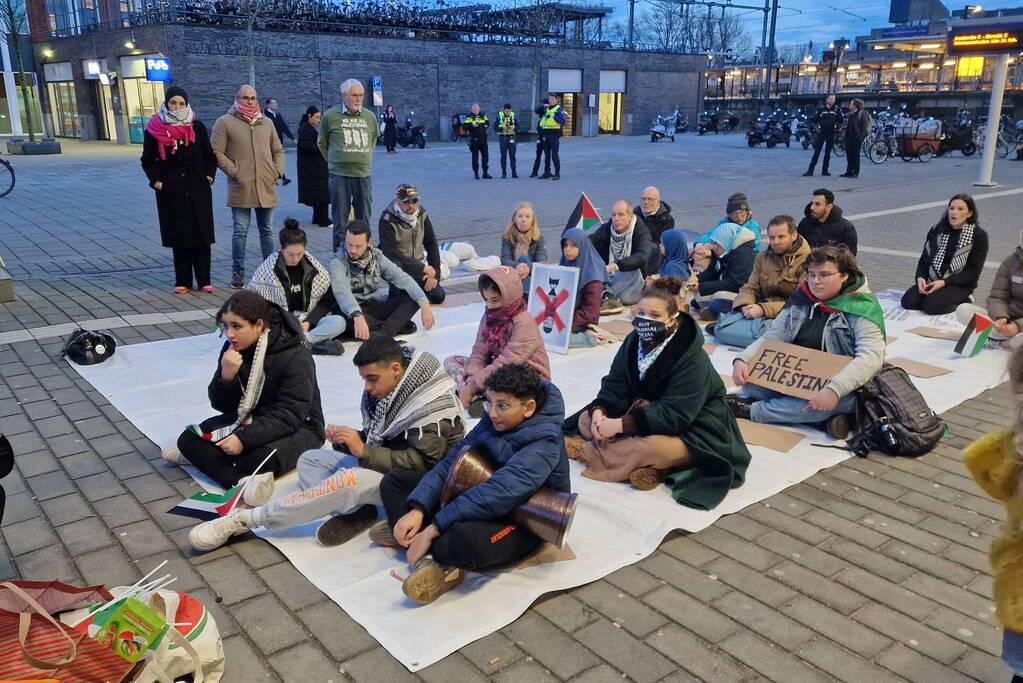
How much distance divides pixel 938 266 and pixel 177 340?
685cm

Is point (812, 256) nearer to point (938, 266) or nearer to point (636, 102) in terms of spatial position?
point (938, 266)

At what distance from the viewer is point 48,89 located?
1435 inches

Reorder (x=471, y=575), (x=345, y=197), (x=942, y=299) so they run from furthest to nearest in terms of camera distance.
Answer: (x=345, y=197), (x=942, y=299), (x=471, y=575)

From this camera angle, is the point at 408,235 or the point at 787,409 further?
the point at 408,235

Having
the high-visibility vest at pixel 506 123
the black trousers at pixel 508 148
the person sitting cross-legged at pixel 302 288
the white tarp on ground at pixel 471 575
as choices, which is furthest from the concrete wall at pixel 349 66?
the white tarp on ground at pixel 471 575

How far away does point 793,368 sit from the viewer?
5090 mm

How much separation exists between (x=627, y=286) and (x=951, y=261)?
117 inches

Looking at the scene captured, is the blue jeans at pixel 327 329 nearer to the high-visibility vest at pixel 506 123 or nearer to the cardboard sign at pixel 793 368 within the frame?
the cardboard sign at pixel 793 368

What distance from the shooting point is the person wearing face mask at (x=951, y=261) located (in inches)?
295

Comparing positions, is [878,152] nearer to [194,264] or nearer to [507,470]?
A: [194,264]

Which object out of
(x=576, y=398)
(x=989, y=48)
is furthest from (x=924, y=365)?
(x=989, y=48)

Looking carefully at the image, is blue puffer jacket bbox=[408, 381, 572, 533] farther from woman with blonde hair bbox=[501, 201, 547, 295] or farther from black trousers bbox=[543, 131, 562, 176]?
black trousers bbox=[543, 131, 562, 176]

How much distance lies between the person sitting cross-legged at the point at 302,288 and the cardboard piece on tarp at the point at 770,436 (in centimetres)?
332

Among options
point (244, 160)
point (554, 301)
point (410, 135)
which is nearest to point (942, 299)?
point (554, 301)
